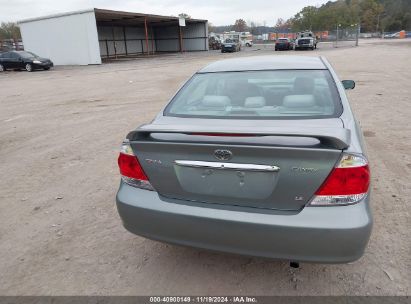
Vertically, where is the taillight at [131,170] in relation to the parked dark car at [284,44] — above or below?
above

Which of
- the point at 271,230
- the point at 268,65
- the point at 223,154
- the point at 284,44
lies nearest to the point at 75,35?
the point at 284,44

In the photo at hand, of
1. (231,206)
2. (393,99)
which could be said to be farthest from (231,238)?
(393,99)

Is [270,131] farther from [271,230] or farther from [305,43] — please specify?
[305,43]

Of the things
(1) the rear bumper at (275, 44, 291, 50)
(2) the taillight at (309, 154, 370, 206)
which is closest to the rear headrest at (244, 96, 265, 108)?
(2) the taillight at (309, 154, 370, 206)

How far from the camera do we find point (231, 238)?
2273mm

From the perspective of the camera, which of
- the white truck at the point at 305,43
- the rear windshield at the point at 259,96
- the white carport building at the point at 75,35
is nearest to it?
the rear windshield at the point at 259,96

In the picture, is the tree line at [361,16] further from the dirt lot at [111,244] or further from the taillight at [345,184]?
the taillight at [345,184]

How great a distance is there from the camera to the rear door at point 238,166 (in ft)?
6.87

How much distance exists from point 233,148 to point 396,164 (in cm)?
354

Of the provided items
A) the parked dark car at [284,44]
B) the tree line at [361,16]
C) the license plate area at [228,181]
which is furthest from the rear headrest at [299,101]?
the tree line at [361,16]

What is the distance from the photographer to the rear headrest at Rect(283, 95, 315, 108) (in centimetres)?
289

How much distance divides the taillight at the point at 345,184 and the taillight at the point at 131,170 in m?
1.18

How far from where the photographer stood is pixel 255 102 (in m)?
3.09

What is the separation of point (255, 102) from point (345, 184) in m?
1.24
